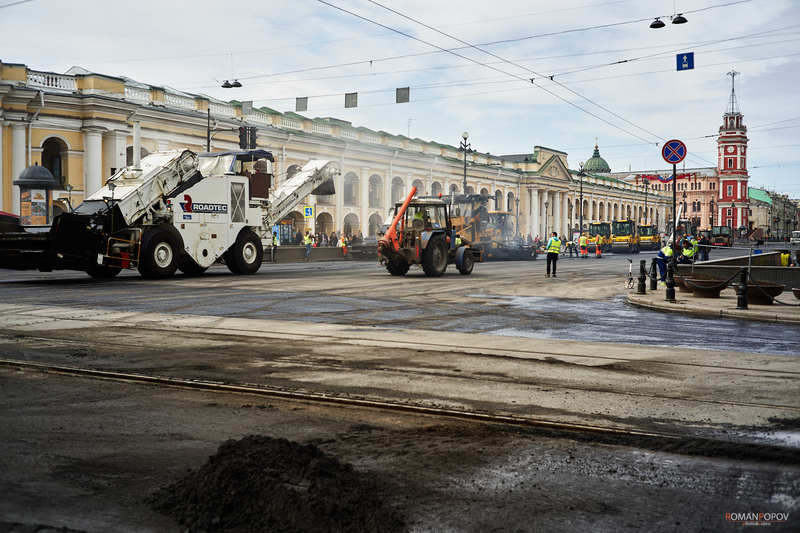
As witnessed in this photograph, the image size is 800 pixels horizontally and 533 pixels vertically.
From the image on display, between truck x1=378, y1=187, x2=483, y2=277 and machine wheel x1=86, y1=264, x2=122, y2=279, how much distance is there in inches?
351

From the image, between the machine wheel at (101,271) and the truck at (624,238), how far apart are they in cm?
5317

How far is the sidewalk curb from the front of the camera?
13.9m

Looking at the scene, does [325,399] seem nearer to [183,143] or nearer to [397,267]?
[397,267]

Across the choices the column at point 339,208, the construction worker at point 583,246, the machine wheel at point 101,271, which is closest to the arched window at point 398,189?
the column at point 339,208

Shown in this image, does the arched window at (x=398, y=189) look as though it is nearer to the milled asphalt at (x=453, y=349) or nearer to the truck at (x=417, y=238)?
the truck at (x=417, y=238)

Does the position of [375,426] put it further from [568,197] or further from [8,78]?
[568,197]

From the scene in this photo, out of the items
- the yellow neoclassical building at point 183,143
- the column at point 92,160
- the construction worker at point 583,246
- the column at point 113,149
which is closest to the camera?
the yellow neoclassical building at point 183,143

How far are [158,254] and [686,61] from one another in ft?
63.7

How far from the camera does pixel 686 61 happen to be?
2525cm

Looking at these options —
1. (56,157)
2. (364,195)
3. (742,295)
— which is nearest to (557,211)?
(364,195)

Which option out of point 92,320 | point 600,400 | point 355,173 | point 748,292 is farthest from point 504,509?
point 355,173

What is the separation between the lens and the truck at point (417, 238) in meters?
25.6

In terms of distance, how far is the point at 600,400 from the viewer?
21.1 feet

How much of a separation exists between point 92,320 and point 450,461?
899 cm
